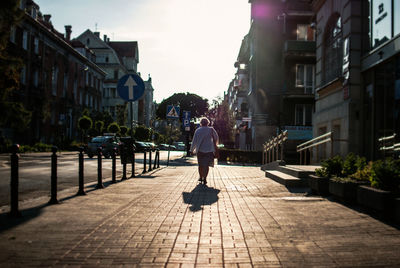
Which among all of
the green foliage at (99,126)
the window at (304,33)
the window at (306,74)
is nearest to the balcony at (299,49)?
the window at (306,74)

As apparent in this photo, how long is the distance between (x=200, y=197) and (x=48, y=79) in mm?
38360

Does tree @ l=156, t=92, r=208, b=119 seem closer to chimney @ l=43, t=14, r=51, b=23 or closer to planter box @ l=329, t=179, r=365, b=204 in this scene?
chimney @ l=43, t=14, r=51, b=23

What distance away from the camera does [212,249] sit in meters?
3.72

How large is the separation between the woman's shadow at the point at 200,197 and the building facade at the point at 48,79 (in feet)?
69.6

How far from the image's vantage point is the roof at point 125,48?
3265 inches

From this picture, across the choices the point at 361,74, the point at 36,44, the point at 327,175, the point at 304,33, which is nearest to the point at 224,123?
the point at 304,33

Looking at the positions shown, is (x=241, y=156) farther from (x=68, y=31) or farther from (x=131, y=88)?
(x=68, y=31)

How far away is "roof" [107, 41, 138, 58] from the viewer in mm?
82938

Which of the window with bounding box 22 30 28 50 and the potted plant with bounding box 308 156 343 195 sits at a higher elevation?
the window with bounding box 22 30 28 50

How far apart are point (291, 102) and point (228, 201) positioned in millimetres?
28654

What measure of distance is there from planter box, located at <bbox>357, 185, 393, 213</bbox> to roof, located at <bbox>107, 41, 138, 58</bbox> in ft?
265

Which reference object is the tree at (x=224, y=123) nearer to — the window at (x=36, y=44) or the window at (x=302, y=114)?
the window at (x=302, y=114)

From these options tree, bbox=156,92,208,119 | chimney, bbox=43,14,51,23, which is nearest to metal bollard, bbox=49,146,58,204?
chimney, bbox=43,14,51,23

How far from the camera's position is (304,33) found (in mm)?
34344
